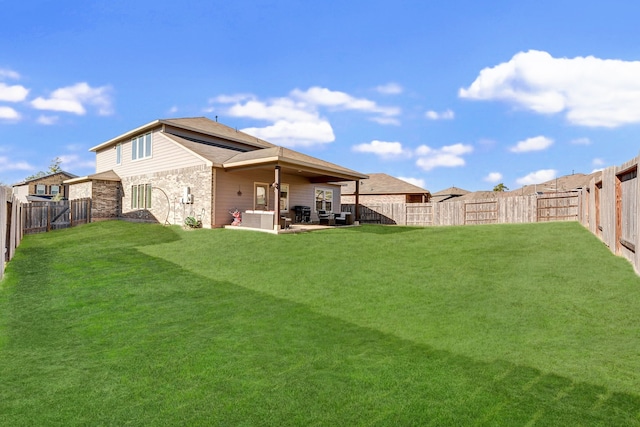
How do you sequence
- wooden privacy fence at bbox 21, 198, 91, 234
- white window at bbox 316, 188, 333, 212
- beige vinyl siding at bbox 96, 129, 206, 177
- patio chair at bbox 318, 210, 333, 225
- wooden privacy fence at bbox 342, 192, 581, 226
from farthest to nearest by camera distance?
white window at bbox 316, 188, 333, 212, patio chair at bbox 318, 210, 333, 225, beige vinyl siding at bbox 96, 129, 206, 177, wooden privacy fence at bbox 342, 192, 581, 226, wooden privacy fence at bbox 21, 198, 91, 234

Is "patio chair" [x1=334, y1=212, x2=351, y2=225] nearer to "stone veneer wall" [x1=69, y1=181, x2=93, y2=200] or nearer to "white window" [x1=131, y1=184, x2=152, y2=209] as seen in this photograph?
"white window" [x1=131, y1=184, x2=152, y2=209]

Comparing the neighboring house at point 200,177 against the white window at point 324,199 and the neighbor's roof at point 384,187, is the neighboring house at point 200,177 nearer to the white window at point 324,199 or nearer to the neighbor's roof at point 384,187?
the white window at point 324,199

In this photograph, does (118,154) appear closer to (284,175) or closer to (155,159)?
(155,159)

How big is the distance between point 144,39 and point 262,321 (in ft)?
50.1

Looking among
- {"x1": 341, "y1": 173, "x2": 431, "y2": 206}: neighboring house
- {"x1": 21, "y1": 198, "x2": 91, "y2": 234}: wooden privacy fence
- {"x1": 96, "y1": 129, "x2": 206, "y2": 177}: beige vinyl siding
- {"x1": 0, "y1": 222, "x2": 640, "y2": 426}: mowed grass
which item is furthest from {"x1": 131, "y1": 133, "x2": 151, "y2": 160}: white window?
{"x1": 341, "y1": 173, "x2": 431, "y2": 206}: neighboring house

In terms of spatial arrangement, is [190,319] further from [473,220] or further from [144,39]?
[473,220]

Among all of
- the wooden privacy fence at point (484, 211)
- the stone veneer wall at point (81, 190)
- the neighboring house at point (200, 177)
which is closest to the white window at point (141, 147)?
the neighboring house at point (200, 177)

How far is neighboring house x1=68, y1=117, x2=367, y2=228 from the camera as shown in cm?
1736

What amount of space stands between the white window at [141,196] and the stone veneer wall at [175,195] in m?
0.27

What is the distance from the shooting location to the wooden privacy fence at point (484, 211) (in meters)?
18.8

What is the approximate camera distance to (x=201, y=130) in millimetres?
22531

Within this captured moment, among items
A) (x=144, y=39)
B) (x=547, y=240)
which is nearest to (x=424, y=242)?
(x=547, y=240)

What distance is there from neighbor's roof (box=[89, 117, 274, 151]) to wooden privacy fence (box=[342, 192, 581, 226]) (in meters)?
10.6

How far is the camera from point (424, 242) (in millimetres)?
12602
